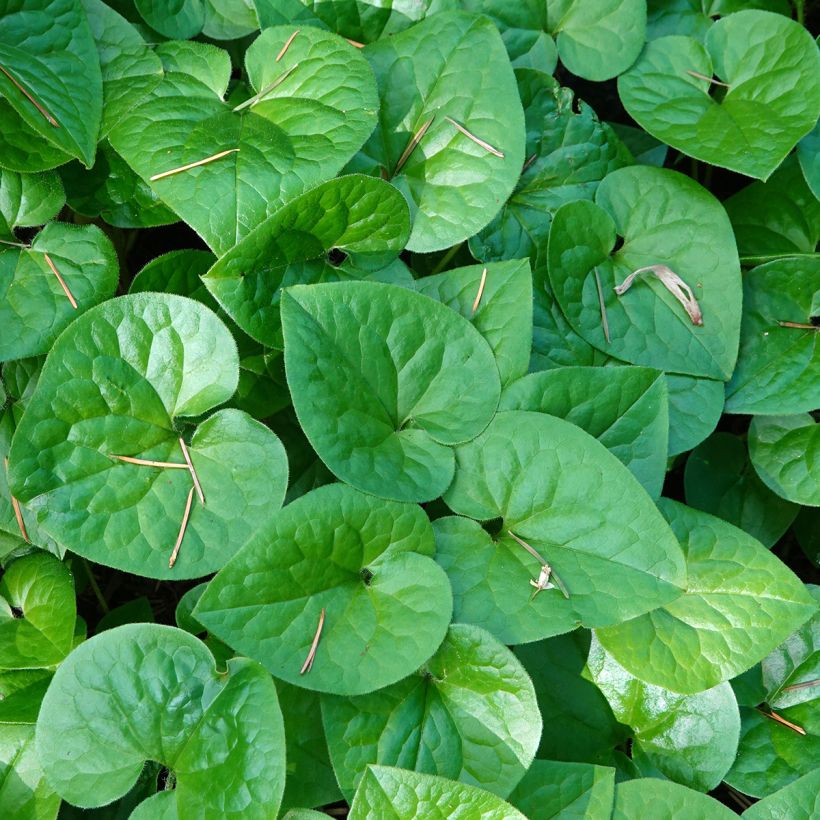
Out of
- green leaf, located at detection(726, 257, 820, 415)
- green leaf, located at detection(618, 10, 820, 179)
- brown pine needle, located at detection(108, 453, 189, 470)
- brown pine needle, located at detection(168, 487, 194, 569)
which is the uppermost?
green leaf, located at detection(618, 10, 820, 179)

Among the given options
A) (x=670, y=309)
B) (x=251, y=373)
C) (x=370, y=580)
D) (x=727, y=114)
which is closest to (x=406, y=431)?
(x=370, y=580)

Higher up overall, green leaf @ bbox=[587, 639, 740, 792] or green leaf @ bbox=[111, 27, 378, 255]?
green leaf @ bbox=[111, 27, 378, 255]

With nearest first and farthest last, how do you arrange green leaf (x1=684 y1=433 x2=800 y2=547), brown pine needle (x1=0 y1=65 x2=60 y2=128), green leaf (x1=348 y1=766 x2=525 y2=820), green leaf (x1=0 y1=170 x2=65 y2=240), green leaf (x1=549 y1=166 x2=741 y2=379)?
green leaf (x1=348 y1=766 x2=525 y2=820)
brown pine needle (x1=0 y1=65 x2=60 y2=128)
green leaf (x1=0 y1=170 x2=65 y2=240)
green leaf (x1=549 y1=166 x2=741 y2=379)
green leaf (x1=684 y1=433 x2=800 y2=547)

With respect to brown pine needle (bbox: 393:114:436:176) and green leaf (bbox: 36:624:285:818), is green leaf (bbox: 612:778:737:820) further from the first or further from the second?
brown pine needle (bbox: 393:114:436:176)

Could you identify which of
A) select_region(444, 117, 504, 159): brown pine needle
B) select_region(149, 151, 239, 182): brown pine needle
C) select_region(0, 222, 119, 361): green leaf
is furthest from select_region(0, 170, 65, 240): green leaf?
select_region(444, 117, 504, 159): brown pine needle

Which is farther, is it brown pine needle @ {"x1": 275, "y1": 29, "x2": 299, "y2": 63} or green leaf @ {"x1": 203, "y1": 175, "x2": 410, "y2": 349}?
brown pine needle @ {"x1": 275, "y1": 29, "x2": 299, "y2": 63}

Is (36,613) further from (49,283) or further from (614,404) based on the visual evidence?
(614,404)

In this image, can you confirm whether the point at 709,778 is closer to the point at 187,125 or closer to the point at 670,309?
the point at 670,309
